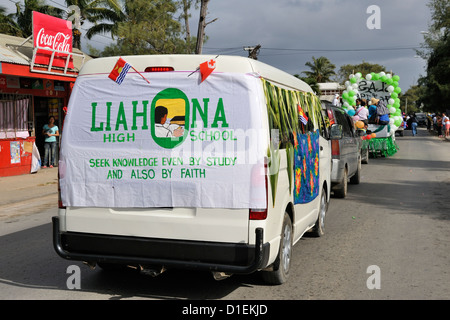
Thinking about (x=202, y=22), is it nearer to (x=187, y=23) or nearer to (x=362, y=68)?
(x=187, y=23)

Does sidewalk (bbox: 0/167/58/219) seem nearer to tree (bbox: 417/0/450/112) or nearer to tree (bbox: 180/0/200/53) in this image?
tree (bbox: 180/0/200/53)

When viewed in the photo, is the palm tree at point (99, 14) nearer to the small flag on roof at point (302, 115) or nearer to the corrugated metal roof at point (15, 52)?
the corrugated metal roof at point (15, 52)

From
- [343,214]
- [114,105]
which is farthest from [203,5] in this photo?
[114,105]

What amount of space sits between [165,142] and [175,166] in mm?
232

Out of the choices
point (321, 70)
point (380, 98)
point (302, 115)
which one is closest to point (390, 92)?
point (380, 98)

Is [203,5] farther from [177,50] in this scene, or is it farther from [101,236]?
[101,236]

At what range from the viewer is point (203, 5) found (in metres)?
21.9

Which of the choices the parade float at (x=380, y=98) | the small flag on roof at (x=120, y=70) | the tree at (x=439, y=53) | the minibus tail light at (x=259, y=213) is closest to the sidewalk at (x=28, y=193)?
the small flag on roof at (x=120, y=70)

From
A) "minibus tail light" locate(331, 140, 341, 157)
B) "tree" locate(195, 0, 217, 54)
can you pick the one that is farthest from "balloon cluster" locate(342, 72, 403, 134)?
"minibus tail light" locate(331, 140, 341, 157)

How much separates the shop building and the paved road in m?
6.89

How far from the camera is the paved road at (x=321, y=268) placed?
505 cm

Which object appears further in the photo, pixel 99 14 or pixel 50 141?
pixel 99 14

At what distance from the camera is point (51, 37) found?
17047 millimetres
